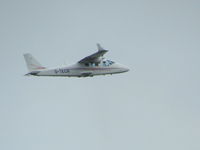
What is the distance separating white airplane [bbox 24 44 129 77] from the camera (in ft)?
408

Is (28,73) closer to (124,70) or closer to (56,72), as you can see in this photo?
(56,72)

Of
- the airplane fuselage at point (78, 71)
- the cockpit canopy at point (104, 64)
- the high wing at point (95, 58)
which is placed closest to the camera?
the airplane fuselage at point (78, 71)

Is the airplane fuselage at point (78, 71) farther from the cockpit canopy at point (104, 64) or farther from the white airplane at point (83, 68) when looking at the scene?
the cockpit canopy at point (104, 64)

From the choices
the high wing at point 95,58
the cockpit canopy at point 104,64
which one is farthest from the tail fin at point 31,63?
the cockpit canopy at point 104,64

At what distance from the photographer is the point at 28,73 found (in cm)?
12281

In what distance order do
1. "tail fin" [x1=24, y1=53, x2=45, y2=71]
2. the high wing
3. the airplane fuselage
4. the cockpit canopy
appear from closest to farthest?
the airplane fuselage → the high wing → "tail fin" [x1=24, y1=53, x2=45, y2=71] → the cockpit canopy

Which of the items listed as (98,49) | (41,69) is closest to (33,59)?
(41,69)

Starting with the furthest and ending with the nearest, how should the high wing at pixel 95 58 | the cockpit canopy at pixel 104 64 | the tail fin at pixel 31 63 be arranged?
the cockpit canopy at pixel 104 64 < the tail fin at pixel 31 63 < the high wing at pixel 95 58

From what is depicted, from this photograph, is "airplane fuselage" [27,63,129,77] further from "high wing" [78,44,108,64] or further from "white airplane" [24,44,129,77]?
"high wing" [78,44,108,64]

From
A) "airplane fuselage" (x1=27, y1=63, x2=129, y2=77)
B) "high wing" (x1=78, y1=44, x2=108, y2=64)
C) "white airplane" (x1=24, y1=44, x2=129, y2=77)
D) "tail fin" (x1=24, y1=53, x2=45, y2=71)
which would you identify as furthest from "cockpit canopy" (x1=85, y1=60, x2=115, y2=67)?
"tail fin" (x1=24, y1=53, x2=45, y2=71)

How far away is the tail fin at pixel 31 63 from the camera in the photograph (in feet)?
410

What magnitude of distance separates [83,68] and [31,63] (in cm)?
883

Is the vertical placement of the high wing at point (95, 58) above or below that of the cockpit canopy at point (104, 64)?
above

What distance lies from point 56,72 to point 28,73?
487 cm
